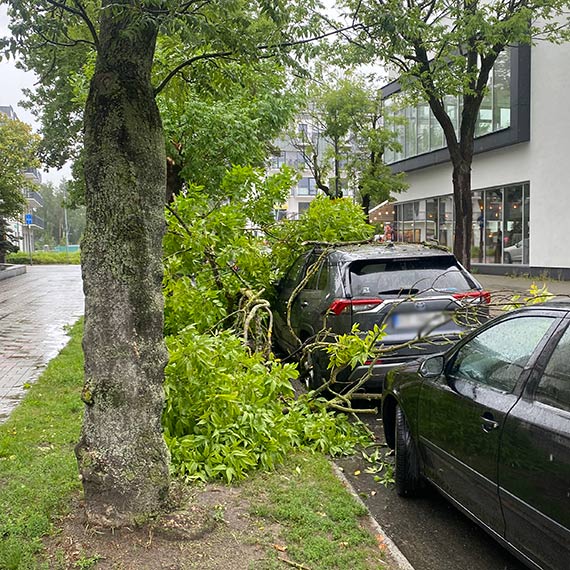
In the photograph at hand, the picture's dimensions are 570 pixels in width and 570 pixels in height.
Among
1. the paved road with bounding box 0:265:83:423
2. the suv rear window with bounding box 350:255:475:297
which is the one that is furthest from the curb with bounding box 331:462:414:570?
the paved road with bounding box 0:265:83:423

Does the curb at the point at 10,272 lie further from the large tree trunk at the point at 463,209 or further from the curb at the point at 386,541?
the curb at the point at 386,541

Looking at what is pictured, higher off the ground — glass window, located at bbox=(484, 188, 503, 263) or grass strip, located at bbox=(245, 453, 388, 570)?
glass window, located at bbox=(484, 188, 503, 263)

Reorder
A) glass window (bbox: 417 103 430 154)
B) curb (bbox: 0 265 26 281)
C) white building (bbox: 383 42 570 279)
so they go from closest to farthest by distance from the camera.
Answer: white building (bbox: 383 42 570 279)
curb (bbox: 0 265 26 281)
glass window (bbox: 417 103 430 154)

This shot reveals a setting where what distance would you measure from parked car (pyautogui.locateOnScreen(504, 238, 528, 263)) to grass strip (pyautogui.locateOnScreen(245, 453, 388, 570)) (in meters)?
20.0

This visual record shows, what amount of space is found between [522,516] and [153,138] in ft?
8.80

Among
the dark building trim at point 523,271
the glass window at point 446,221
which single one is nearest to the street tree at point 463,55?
the dark building trim at point 523,271

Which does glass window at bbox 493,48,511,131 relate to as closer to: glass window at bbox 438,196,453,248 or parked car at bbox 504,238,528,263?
parked car at bbox 504,238,528,263

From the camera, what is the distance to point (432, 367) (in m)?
3.97

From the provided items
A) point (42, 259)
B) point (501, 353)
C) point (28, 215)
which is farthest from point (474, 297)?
point (42, 259)

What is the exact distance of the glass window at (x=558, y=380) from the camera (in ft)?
9.24

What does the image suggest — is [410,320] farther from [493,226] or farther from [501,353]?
[493,226]

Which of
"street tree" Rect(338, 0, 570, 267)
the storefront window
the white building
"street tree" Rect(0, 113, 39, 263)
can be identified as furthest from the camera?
"street tree" Rect(0, 113, 39, 263)

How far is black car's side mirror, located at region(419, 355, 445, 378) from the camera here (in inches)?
154

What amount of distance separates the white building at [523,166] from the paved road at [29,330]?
13.8 m
